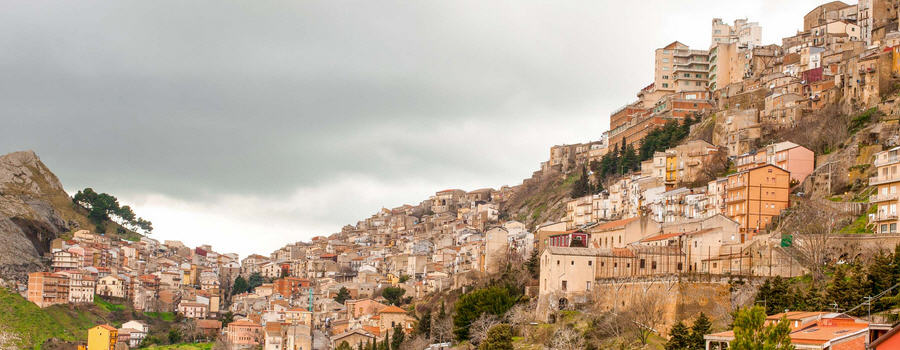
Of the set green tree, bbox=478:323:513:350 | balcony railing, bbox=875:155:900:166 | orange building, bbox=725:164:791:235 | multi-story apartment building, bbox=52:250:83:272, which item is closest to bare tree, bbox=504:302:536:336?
green tree, bbox=478:323:513:350

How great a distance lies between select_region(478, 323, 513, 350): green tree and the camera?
56.3 m

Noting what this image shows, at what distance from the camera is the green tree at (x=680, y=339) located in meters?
44.0

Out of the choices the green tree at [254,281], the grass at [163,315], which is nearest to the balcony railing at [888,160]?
the grass at [163,315]

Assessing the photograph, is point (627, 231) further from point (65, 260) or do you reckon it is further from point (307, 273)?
point (65, 260)

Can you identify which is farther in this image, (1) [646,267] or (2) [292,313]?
(2) [292,313]

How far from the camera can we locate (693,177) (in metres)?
75.6

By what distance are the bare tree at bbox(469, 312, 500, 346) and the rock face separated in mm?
80395

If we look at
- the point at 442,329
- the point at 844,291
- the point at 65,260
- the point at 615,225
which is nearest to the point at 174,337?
the point at 65,260

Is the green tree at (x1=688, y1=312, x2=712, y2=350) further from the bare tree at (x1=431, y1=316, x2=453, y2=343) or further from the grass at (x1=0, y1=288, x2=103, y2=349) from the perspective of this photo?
the grass at (x1=0, y1=288, x2=103, y2=349)

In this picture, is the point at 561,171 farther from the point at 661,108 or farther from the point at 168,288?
the point at 168,288

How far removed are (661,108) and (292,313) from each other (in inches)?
1746

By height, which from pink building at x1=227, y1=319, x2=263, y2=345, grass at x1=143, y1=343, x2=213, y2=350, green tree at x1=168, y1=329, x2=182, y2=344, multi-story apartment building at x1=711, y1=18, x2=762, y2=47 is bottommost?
grass at x1=143, y1=343, x2=213, y2=350

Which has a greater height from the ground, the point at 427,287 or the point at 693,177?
the point at 693,177

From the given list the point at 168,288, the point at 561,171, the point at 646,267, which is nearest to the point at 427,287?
the point at 561,171
